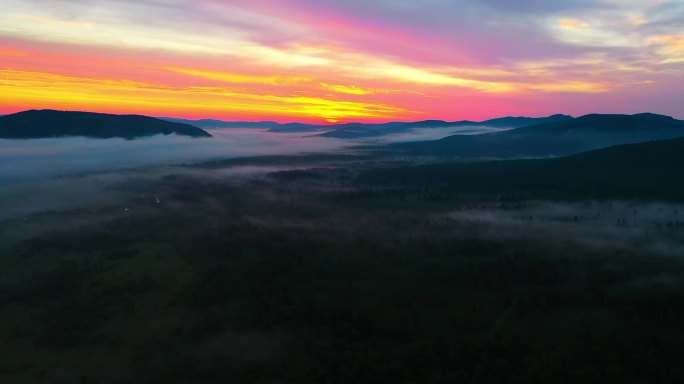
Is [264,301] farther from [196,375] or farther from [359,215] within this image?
[359,215]

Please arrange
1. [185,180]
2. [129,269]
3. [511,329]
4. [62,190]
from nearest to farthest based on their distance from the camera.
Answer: [511,329] < [129,269] < [62,190] < [185,180]

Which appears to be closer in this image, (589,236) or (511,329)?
(511,329)

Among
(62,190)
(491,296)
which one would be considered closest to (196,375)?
(491,296)

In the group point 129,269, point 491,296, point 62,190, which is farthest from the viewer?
point 62,190

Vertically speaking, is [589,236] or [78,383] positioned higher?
[589,236]

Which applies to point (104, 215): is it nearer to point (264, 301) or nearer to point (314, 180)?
point (264, 301)

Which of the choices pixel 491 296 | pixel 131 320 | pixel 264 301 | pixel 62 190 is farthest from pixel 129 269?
pixel 62 190
